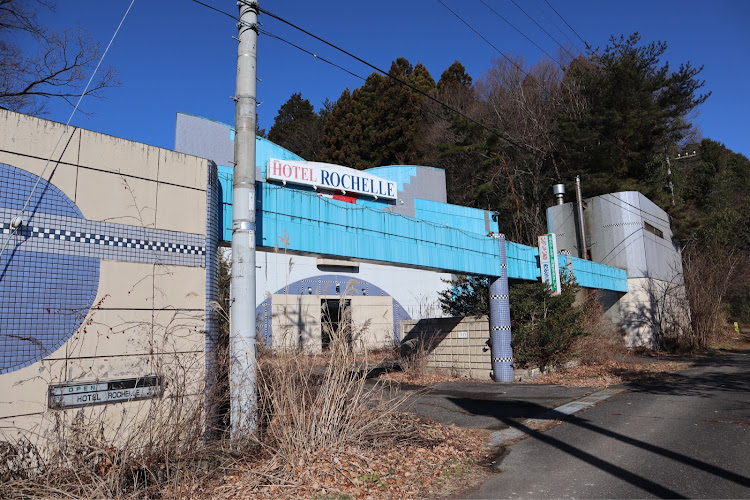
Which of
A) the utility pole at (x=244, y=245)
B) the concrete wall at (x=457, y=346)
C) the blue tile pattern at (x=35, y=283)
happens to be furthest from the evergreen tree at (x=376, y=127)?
the blue tile pattern at (x=35, y=283)

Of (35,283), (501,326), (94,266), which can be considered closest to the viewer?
(35,283)

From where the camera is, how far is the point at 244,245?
6.25 meters

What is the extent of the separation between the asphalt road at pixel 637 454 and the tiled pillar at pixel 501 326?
431 cm

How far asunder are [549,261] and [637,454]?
34.8 ft

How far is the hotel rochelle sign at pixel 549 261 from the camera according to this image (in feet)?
52.7

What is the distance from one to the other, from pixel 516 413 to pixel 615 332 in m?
14.8

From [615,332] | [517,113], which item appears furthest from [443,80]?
[615,332]

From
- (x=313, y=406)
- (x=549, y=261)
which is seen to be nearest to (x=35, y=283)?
(x=313, y=406)

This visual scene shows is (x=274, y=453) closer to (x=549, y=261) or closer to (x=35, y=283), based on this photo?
(x=35, y=283)

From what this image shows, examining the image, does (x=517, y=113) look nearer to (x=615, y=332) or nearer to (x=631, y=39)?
(x=631, y=39)

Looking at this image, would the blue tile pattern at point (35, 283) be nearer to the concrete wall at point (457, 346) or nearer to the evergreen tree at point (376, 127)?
the concrete wall at point (457, 346)

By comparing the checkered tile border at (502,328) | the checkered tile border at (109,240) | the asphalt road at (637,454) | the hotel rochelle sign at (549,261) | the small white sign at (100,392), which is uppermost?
the hotel rochelle sign at (549,261)

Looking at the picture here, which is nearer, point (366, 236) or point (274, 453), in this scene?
point (274, 453)

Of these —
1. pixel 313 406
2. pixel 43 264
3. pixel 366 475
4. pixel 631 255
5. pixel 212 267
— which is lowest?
pixel 366 475
